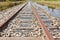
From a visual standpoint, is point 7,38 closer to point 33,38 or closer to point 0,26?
point 33,38

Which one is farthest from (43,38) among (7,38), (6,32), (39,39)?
(6,32)

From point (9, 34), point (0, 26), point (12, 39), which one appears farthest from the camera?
point (0, 26)

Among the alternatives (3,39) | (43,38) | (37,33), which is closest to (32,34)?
(37,33)

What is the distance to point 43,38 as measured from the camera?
6203 millimetres

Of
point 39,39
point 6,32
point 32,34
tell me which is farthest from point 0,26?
point 39,39

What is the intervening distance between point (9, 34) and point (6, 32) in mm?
359

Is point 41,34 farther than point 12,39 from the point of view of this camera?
Yes

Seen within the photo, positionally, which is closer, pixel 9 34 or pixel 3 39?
pixel 3 39

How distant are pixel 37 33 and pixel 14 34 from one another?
84 centimetres

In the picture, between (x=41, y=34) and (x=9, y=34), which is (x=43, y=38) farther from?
(x=9, y=34)

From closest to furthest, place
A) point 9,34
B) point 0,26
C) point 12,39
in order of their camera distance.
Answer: point 12,39 → point 9,34 → point 0,26

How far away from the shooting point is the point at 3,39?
6145 millimetres

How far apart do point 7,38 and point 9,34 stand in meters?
0.58

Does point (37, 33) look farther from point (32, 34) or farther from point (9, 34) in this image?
point (9, 34)
